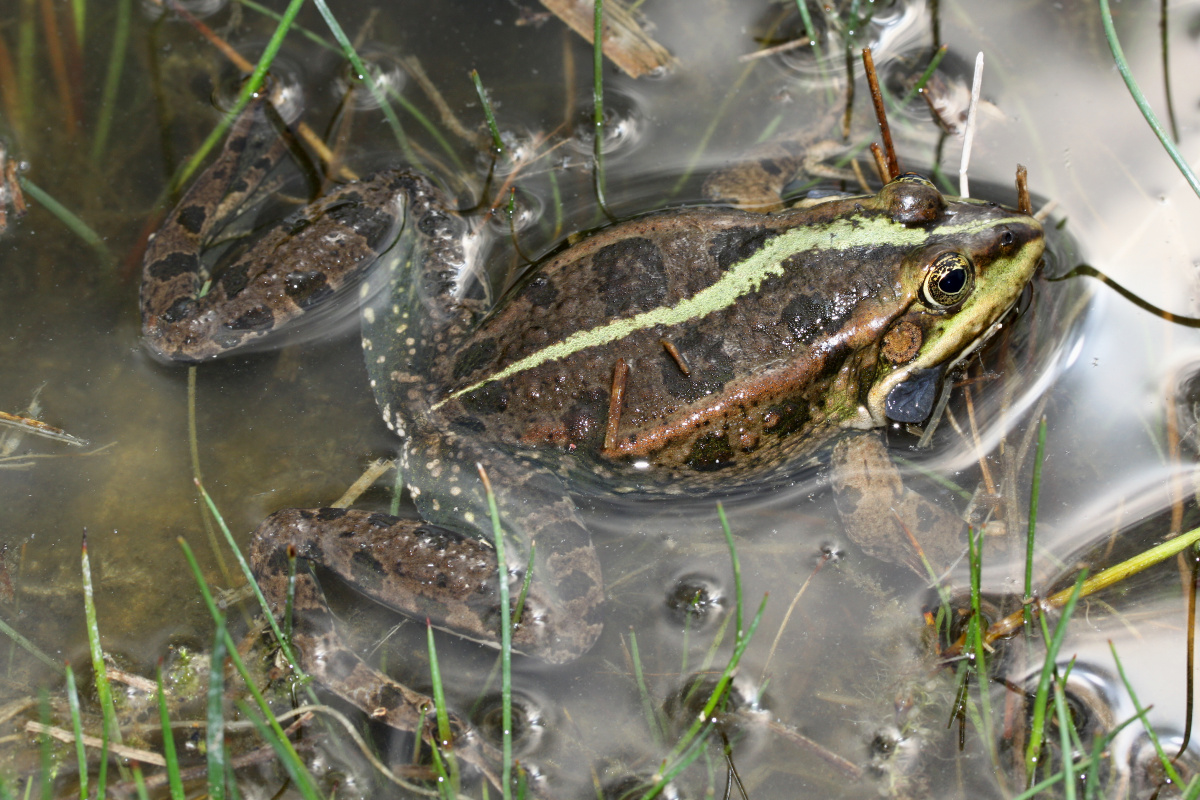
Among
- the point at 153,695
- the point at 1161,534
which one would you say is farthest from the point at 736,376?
the point at 153,695

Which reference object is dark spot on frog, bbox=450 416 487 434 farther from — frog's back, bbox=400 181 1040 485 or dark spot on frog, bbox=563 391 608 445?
dark spot on frog, bbox=563 391 608 445

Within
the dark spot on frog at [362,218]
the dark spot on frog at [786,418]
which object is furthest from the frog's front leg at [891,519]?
the dark spot on frog at [362,218]

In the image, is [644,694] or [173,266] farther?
[173,266]

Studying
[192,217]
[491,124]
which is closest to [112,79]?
[192,217]

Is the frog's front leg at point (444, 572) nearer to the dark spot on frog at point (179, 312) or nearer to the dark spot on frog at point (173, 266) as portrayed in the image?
the dark spot on frog at point (179, 312)

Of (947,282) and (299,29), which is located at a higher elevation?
(947,282)

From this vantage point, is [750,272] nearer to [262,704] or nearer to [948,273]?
[948,273]

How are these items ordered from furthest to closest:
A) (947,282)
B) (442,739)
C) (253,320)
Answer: (253,320), (947,282), (442,739)
